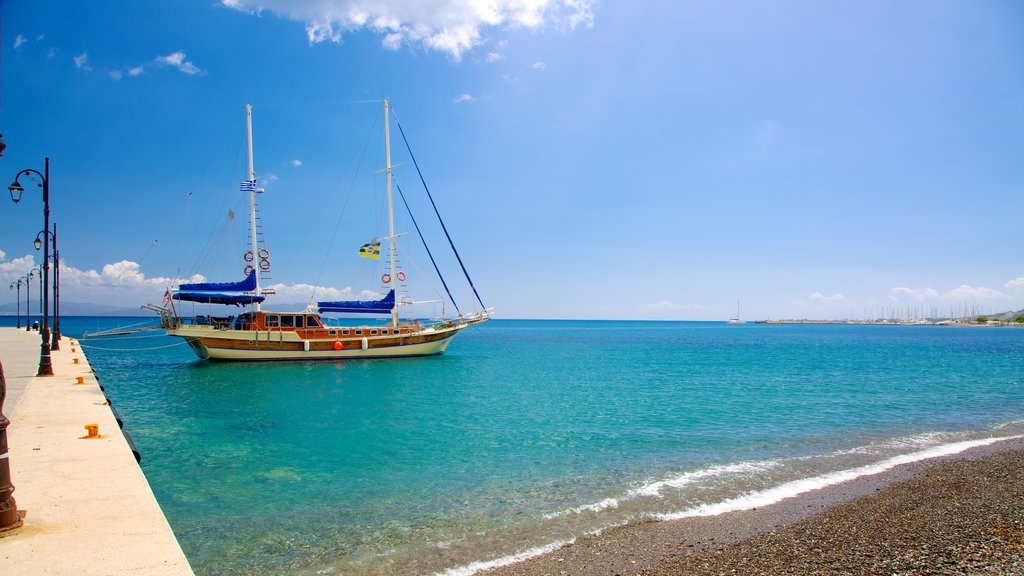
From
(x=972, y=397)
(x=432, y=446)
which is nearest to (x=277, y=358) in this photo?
(x=432, y=446)

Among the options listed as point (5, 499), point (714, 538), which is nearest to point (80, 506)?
point (5, 499)

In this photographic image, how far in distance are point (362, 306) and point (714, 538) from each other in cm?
3648

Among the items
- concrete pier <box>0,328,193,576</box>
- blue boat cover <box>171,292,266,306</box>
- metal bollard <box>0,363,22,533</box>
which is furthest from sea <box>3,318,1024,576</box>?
blue boat cover <box>171,292,266,306</box>

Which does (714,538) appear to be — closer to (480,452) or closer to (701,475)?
(701,475)

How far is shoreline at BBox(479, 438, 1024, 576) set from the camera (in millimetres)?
7236

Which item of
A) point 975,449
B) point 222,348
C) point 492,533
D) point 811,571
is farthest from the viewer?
point 222,348

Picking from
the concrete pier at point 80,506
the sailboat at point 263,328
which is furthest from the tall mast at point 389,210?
the concrete pier at point 80,506

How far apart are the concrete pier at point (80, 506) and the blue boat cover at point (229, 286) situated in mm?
Answer: 27573

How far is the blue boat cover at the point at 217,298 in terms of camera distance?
37531 millimetres

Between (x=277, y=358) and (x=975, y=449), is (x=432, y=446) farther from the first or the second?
(x=277, y=358)

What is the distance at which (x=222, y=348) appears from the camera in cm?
3784

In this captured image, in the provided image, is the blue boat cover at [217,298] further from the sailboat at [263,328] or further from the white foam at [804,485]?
the white foam at [804,485]

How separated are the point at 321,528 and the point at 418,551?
6.62ft

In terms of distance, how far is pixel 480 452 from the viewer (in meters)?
14.2
